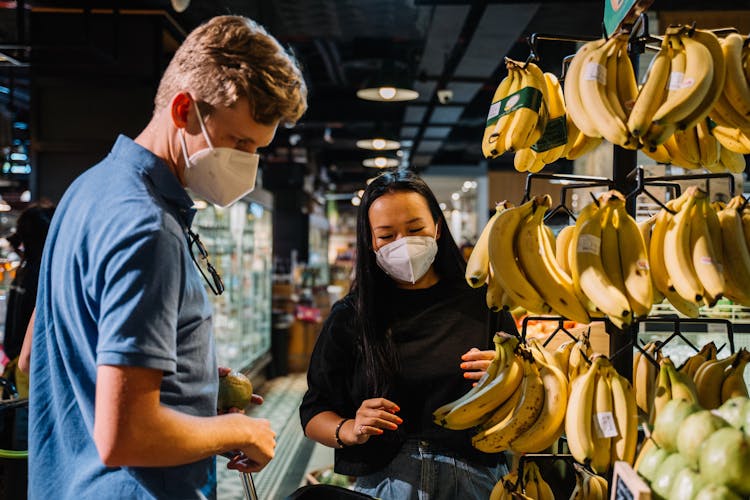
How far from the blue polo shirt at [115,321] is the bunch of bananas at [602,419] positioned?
78 cm

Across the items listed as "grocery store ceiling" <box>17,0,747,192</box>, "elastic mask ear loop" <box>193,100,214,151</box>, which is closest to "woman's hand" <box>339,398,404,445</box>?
"elastic mask ear loop" <box>193,100,214,151</box>

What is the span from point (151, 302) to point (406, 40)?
7.77 metres

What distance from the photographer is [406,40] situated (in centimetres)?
854

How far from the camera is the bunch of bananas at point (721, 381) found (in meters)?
1.58

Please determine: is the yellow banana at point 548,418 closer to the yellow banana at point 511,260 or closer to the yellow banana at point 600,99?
the yellow banana at point 511,260

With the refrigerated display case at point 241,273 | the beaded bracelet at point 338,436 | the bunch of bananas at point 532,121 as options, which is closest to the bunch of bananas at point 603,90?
the bunch of bananas at point 532,121

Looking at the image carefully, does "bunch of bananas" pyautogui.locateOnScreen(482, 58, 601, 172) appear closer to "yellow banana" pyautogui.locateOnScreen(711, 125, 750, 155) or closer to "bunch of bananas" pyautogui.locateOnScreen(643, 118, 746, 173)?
"bunch of bananas" pyautogui.locateOnScreen(643, 118, 746, 173)

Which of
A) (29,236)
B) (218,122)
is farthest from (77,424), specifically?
(29,236)

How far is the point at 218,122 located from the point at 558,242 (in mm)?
895

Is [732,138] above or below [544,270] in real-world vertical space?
above

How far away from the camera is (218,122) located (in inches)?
55.9

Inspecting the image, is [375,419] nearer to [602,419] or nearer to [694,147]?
[602,419]

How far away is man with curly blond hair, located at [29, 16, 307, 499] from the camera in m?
1.25

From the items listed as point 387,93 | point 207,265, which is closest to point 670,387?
point 207,265
